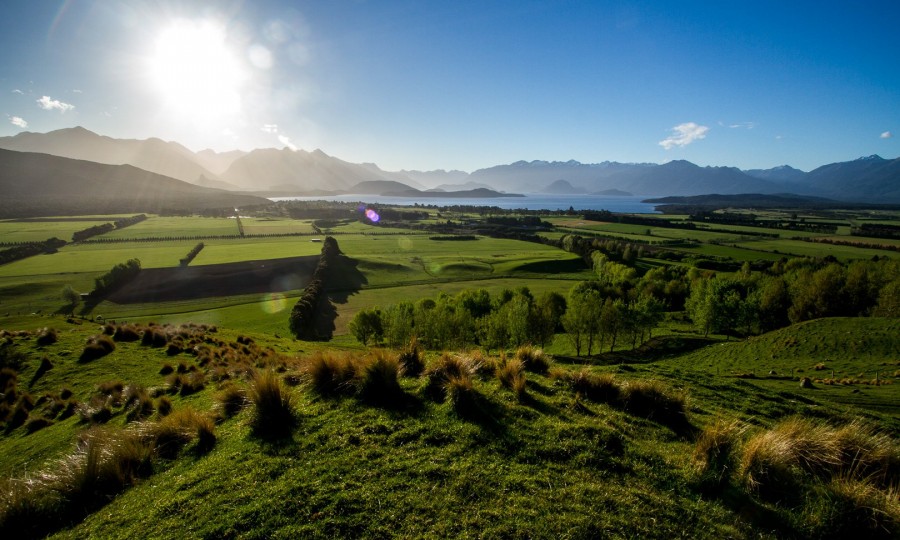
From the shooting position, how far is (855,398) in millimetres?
18344

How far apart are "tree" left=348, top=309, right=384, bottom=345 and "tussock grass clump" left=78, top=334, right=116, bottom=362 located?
32.2 meters

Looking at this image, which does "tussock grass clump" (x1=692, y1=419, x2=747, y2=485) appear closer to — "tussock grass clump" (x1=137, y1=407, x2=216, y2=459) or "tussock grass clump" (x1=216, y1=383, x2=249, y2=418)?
"tussock grass clump" (x1=137, y1=407, x2=216, y2=459)

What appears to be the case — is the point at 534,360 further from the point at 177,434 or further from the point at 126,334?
the point at 126,334

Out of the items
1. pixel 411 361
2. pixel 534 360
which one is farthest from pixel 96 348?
pixel 534 360

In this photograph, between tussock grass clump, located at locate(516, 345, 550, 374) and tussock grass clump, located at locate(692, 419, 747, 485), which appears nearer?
tussock grass clump, located at locate(692, 419, 747, 485)

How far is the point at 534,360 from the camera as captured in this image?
13367mm

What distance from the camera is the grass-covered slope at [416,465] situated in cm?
573

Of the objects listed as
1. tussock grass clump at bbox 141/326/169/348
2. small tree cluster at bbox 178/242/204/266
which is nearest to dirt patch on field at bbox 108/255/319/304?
small tree cluster at bbox 178/242/204/266

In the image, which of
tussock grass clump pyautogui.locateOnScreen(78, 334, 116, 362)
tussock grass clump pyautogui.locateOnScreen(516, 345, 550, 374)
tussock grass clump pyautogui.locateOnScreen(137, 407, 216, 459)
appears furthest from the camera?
tussock grass clump pyautogui.locateOnScreen(78, 334, 116, 362)

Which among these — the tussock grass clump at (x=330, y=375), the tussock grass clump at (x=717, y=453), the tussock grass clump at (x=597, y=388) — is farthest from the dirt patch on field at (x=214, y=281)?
the tussock grass clump at (x=717, y=453)

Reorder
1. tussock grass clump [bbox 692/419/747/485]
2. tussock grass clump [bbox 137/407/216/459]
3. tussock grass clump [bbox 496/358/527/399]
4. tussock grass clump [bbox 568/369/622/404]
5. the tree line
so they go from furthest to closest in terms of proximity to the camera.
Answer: the tree line, tussock grass clump [bbox 568/369/622/404], tussock grass clump [bbox 496/358/527/399], tussock grass clump [bbox 137/407/216/459], tussock grass clump [bbox 692/419/747/485]

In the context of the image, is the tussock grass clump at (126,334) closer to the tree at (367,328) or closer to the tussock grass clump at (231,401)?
the tussock grass clump at (231,401)

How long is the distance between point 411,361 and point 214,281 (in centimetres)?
9042

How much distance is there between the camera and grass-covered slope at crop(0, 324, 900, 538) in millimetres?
5734
